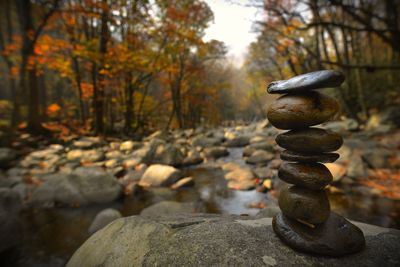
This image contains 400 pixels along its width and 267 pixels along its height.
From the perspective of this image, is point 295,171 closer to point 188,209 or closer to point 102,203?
point 188,209

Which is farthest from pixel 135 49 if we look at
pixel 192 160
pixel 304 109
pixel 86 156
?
pixel 304 109

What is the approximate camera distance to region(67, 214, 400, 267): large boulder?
182cm

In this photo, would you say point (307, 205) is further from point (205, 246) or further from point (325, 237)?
point (205, 246)

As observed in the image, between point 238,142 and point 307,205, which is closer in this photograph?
point 307,205

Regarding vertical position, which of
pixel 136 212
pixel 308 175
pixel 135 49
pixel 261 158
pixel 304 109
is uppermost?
pixel 135 49

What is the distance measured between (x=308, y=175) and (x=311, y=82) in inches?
31.2

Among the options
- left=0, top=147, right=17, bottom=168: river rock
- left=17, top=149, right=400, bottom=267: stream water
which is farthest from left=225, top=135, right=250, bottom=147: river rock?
left=0, top=147, right=17, bottom=168: river rock

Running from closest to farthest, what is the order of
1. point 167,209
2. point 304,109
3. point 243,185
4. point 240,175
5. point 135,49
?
point 304,109, point 167,209, point 243,185, point 240,175, point 135,49

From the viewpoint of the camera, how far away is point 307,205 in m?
1.94

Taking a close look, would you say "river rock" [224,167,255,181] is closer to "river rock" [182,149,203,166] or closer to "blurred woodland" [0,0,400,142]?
"river rock" [182,149,203,166]

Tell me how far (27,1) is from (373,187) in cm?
1630

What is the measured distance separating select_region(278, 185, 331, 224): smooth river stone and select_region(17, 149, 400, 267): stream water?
118 inches

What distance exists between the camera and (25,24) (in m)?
A: 11.2

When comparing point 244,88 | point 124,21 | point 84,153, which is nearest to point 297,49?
point 124,21
